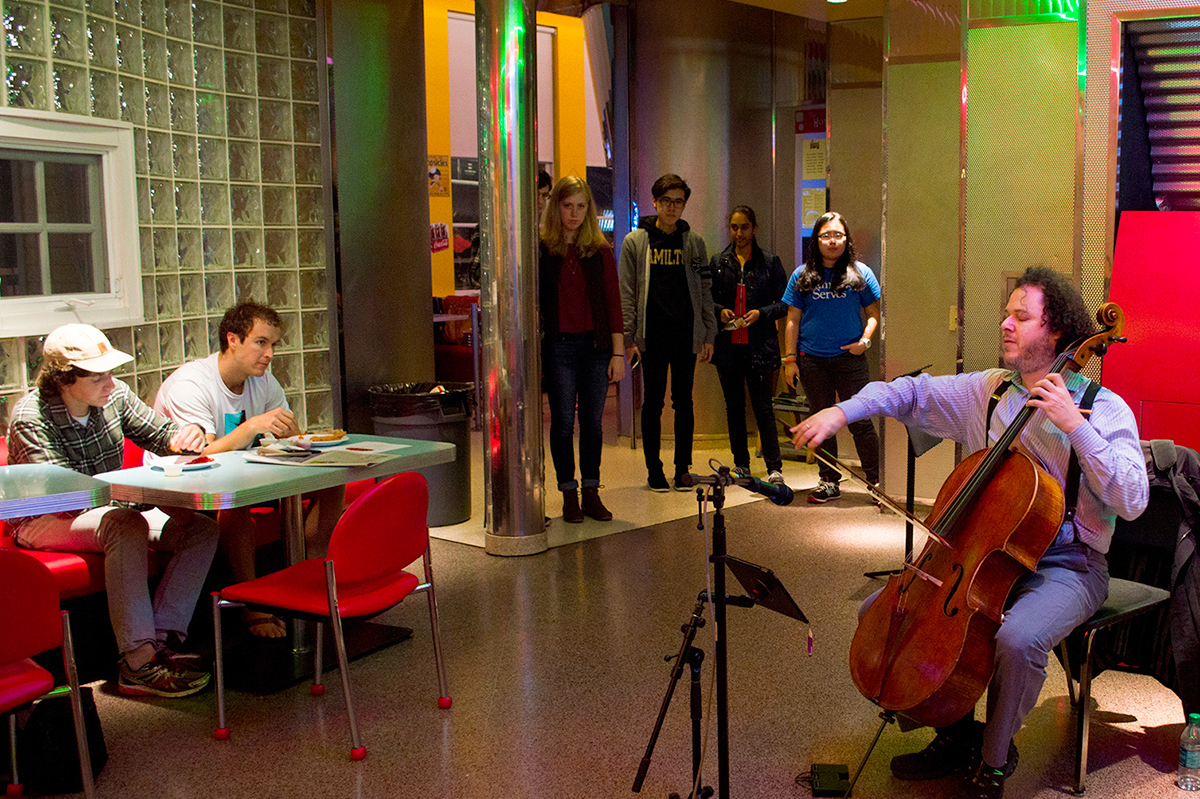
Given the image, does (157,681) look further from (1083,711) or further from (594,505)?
(1083,711)

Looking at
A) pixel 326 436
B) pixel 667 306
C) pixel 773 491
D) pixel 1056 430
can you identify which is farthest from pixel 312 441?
pixel 667 306

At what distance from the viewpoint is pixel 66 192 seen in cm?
453

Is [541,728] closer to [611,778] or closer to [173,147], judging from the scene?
[611,778]

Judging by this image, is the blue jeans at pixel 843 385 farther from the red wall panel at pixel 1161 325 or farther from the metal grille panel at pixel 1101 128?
the red wall panel at pixel 1161 325

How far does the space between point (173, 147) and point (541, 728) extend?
3.11 m

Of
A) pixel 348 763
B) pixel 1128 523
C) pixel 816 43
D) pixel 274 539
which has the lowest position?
pixel 348 763

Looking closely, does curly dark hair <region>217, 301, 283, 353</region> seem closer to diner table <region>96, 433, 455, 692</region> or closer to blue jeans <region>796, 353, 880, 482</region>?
diner table <region>96, 433, 455, 692</region>

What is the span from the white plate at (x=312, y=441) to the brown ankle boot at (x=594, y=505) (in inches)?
75.9

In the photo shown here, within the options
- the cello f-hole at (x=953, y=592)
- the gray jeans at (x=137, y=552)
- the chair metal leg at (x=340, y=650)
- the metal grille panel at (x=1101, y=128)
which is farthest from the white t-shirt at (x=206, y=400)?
the metal grille panel at (x=1101, y=128)

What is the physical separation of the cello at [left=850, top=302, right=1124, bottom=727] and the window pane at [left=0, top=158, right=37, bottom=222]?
11.5 ft

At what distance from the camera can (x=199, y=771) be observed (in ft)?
10.3

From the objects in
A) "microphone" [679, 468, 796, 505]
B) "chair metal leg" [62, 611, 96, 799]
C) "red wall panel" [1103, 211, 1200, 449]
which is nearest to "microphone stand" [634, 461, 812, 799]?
"microphone" [679, 468, 796, 505]

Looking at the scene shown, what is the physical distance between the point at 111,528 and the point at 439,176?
5354 mm

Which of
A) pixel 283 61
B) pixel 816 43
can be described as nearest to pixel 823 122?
pixel 816 43
